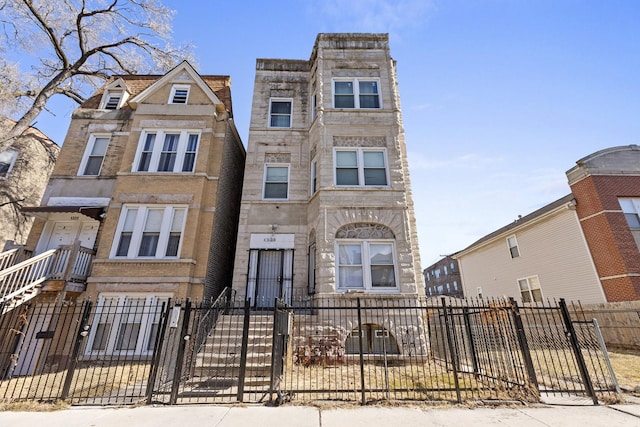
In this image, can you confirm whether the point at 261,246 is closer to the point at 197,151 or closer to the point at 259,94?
the point at 197,151

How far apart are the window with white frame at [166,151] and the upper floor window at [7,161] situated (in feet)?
32.9

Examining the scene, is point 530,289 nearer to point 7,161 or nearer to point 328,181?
point 328,181

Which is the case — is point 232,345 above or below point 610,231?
below

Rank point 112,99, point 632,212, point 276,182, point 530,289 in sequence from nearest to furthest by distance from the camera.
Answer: point 276,182 → point 632,212 → point 112,99 → point 530,289

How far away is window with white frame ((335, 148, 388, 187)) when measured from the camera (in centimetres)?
1236

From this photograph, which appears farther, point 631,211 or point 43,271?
point 631,211

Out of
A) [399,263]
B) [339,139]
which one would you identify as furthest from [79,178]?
[399,263]

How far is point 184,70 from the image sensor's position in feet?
49.6

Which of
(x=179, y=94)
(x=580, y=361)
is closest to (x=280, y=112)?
(x=179, y=94)

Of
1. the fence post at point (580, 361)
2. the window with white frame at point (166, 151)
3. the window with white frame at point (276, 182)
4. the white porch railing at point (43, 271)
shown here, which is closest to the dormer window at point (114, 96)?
the window with white frame at point (166, 151)

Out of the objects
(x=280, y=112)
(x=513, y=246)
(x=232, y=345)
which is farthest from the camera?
(x=513, y=246)

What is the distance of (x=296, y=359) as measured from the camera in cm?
891

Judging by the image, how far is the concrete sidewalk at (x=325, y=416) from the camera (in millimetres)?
4770

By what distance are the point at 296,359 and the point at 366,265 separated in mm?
4025
